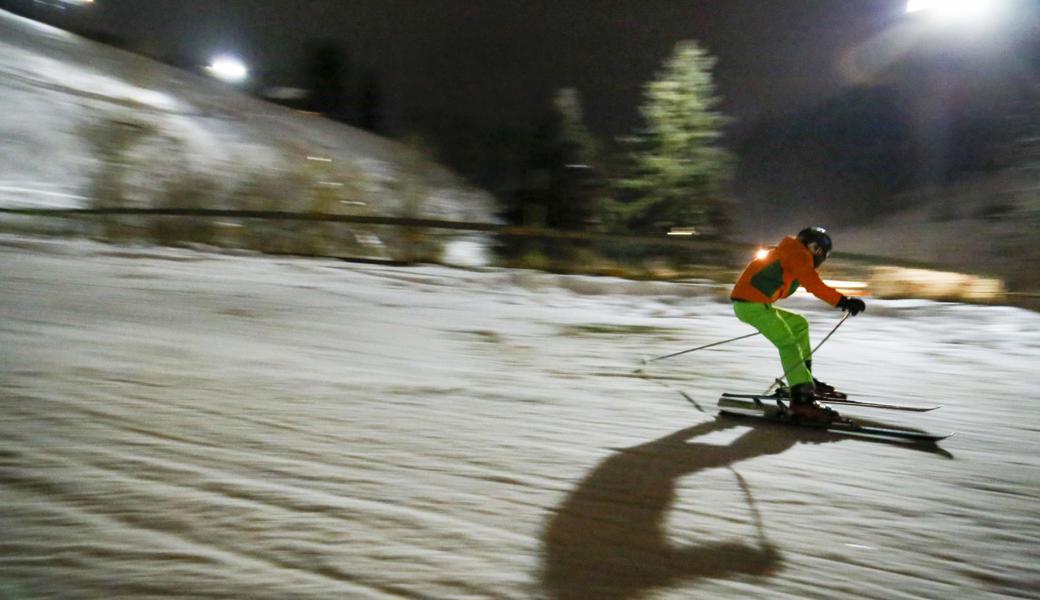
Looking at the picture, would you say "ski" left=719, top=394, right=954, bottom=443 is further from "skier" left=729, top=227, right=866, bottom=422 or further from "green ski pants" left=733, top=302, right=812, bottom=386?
"green ski pants" left=733, top=302, right=812, bottom=386

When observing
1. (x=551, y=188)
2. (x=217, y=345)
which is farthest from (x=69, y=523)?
(x=551, y=188)

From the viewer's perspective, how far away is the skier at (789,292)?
552 cm

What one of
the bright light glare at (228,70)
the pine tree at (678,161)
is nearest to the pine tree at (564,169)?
the pine tree at (678,161)

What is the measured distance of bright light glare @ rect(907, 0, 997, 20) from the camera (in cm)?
1461

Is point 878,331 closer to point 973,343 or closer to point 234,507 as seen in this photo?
point 973,343

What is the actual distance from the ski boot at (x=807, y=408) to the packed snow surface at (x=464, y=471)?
12cm

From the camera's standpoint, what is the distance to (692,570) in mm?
3271

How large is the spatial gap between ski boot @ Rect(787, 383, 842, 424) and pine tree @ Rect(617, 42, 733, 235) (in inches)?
1412

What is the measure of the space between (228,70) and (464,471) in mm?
52452

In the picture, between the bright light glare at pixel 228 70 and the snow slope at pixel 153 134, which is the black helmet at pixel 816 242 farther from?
the bright light glare at pixel 228 70

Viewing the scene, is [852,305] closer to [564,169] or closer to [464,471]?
[464,471]

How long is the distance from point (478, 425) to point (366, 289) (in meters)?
7.23

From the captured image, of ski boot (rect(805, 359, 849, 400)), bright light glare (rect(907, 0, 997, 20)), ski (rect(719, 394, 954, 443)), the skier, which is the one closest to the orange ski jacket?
the skier

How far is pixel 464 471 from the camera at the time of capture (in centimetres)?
418
